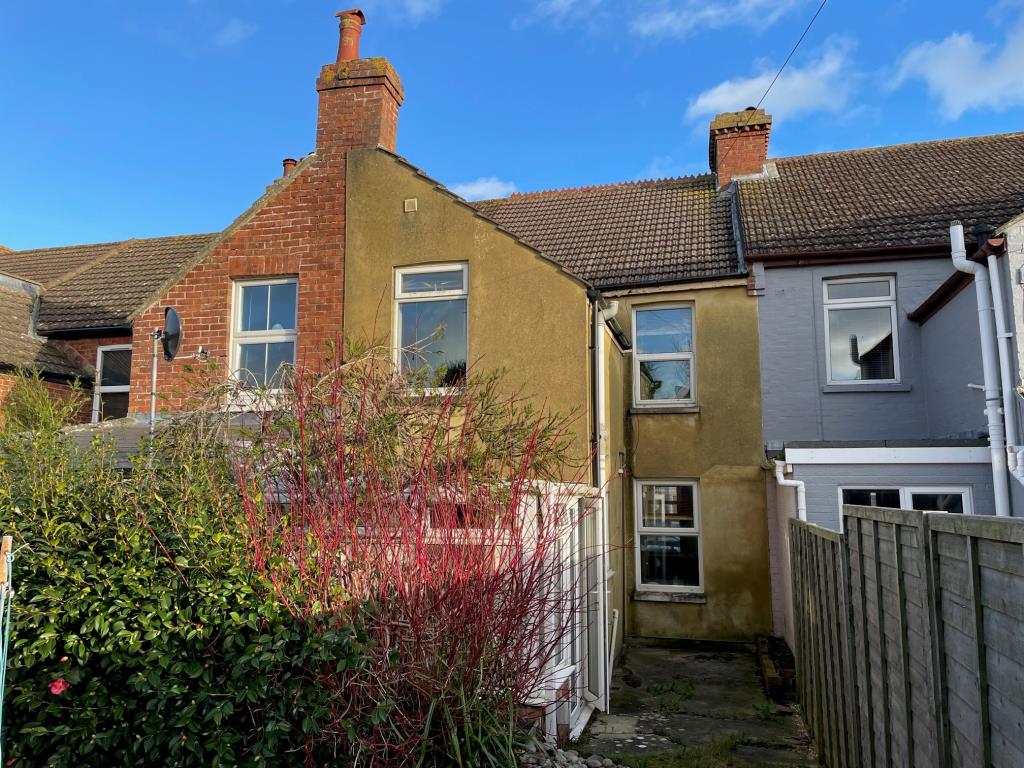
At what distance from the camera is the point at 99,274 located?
54.9ft

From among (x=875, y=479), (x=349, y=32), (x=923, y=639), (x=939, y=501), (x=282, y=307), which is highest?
(x=349, y=32)

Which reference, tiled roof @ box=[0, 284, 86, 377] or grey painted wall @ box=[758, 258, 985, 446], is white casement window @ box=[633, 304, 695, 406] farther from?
tiled roof @ box=[0, 284, 86, 377]

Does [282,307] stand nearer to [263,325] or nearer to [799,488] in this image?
[263,325]

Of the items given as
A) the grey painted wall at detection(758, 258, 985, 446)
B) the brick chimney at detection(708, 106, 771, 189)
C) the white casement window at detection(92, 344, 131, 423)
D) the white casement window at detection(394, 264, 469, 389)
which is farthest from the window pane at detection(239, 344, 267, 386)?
the brick chimney at detection(708, 106, 771, 189)

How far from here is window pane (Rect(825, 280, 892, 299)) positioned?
12.1 metres

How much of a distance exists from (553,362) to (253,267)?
450 cm

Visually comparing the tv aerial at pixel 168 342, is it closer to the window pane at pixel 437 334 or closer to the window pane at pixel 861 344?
the window pane at pixel 437 334

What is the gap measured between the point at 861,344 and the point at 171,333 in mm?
10565

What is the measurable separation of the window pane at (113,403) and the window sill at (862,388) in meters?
12.7

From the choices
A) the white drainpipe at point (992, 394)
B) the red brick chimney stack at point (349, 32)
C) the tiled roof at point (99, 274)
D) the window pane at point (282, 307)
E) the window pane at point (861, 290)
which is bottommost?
the white drainpipe at point (992, 394)

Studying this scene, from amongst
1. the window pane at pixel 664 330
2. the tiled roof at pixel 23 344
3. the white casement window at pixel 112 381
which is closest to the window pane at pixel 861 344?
the window pane at pixel 664 330

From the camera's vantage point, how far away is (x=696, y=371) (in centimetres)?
1234

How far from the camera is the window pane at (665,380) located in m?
12.6

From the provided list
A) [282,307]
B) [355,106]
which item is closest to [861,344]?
[355,106]
